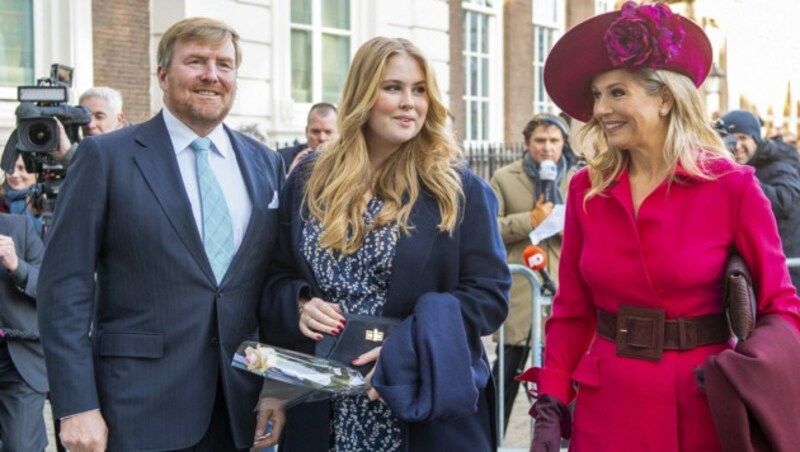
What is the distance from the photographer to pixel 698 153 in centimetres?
327

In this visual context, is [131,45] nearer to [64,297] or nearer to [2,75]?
[2,75]

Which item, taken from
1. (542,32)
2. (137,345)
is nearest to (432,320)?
(137,345)

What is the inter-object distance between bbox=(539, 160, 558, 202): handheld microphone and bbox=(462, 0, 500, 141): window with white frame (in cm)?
1255

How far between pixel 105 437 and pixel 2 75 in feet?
27.6

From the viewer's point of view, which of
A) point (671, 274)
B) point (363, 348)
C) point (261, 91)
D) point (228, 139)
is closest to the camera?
point (671, 274)

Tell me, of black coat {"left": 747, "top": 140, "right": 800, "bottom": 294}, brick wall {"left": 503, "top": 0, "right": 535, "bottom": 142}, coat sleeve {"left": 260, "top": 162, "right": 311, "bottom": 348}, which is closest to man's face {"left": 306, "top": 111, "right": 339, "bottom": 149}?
black coat {"left": 747, "top": 140, "right": 800, "bottom": 294}

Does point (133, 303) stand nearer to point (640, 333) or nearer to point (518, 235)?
point (640, 333)

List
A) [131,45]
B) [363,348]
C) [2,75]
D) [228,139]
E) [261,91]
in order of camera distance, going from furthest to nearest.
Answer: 1. [261,91]
2. [131,45]
3. [2,75]
4. [228,139]
5. [363,348]

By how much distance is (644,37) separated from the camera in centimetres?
323

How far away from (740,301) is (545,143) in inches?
155

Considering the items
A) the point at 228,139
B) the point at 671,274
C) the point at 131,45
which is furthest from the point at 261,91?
the point at 671,274

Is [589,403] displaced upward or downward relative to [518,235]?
downward

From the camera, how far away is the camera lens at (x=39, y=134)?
586 centimetres

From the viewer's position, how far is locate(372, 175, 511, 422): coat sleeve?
327 centimetres
